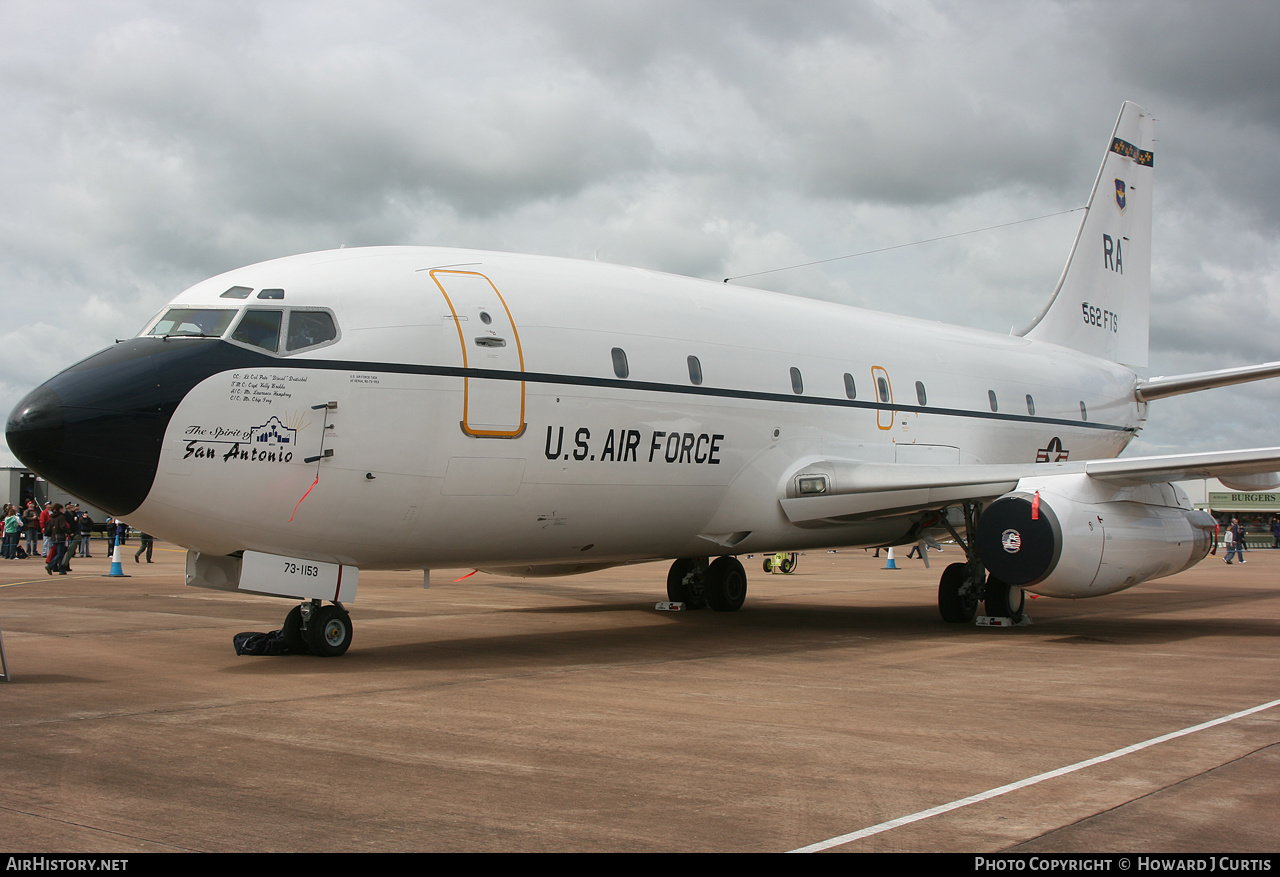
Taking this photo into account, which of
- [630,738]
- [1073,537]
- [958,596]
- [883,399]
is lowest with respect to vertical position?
[630,738]

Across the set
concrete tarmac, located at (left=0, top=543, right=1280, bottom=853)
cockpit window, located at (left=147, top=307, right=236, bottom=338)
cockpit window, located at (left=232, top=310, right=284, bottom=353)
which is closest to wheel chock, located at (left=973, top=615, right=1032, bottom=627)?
concrete tarmac, located at (left=0, top=543, right=1280, bottom=853)

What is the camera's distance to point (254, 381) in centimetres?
952

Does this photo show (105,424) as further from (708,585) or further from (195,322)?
(708,585)

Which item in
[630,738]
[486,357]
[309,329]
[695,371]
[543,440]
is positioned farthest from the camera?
[695,371]

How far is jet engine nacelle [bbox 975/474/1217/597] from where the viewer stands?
12.7 meters

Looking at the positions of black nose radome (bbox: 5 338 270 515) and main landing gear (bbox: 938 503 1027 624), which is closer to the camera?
black nose radome (bbox: 5 338 270 515)

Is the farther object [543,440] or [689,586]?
[689,586]

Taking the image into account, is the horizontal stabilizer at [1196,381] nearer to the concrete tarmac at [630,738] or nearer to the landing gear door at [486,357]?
the concrete tarmac at [630,738]

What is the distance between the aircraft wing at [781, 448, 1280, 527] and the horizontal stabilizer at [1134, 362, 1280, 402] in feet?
11.5

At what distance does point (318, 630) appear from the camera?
10.5 m

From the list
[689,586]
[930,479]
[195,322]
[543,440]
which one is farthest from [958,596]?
[195,322]

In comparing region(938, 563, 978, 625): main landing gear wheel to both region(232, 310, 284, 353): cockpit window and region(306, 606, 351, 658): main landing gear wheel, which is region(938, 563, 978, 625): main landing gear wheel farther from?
region(232, 310, 284, 353): cockpit window

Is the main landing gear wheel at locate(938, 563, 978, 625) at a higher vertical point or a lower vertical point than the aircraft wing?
lower

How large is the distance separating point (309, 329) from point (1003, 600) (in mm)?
10194
